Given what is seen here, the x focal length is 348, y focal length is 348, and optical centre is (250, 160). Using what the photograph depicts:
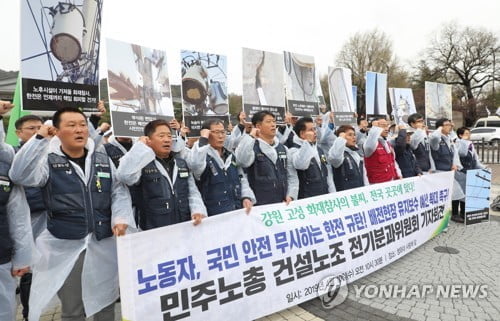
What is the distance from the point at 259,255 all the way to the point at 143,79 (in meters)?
2.03

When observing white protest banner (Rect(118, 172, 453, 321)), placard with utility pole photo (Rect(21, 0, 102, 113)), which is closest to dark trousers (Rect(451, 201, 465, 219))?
white protest banner (Rect(118, 172, 453, 321))

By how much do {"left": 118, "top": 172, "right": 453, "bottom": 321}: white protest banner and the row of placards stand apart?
1.21 meters

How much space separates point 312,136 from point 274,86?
3.25ft

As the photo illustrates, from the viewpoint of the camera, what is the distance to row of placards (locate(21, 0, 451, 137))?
2604 mm

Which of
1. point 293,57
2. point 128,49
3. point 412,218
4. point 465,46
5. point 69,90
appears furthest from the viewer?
point 465,46

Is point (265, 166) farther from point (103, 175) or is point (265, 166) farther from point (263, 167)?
point (103, 175)

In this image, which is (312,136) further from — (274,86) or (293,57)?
(293,57)

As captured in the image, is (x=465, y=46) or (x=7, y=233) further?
(x=465, y=46)

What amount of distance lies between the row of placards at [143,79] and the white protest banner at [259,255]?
A: 1.21 meters

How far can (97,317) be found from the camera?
2.58 metres

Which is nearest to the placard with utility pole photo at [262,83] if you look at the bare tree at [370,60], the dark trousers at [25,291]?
the dark trousers at [25,291]

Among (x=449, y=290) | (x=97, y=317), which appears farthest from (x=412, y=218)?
(x=97, y=317)

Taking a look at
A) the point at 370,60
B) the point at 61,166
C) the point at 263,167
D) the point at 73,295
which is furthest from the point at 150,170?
the point at 370,60

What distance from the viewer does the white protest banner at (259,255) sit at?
2.53 m
